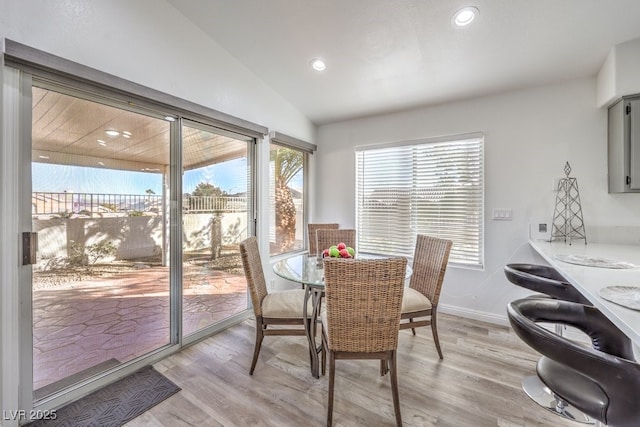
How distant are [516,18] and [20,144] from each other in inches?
133

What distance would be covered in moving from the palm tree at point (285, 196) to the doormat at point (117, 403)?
6.48 feet

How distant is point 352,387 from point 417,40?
9.10 feet

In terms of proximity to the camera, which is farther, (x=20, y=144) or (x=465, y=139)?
(x=465, y=139)

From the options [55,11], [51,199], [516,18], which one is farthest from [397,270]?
[55,11]

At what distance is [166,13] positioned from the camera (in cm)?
230

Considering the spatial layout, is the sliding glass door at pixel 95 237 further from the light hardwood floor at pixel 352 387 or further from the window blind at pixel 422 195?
the window blind at pixel 422 195

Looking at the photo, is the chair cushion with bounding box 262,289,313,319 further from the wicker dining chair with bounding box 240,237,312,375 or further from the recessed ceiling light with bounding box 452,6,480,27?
the recessed ceiling light with bounding box 452,6,480,27

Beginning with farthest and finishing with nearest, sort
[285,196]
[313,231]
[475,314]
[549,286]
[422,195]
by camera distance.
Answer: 1. [285,196]
2. [313,231]
3. [422,195]
4. [475,314]
5. [549,286]

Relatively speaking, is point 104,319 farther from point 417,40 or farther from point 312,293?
point 417,40

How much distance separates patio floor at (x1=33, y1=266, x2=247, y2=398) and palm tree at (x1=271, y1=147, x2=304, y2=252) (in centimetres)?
120

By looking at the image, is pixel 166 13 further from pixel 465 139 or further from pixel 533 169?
pixel 533 169

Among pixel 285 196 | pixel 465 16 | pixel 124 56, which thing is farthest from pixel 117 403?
pixel 465 16

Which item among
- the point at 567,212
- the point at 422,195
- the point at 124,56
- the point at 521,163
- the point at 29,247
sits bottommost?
the point at 29,247

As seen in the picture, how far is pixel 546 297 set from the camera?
175cm
